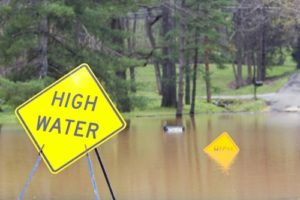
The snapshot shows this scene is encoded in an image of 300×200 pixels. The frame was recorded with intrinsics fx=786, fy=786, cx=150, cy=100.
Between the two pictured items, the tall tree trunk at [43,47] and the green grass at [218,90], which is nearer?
the tall tree trunk at [43,47]

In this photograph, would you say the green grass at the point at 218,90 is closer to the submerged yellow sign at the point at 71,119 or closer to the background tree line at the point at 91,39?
the background tree line at the point at 91,39

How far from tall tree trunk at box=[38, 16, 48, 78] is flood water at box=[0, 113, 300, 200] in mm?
2452

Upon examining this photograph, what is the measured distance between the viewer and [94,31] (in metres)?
30.5

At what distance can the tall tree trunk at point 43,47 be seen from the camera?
27406mm

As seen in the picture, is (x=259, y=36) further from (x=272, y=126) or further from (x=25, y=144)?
(x=25, y=144)

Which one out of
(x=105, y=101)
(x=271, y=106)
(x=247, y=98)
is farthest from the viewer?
(x=247, y=98)

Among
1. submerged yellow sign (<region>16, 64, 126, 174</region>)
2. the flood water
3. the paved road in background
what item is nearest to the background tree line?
the flood water

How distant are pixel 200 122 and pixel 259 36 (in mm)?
29129

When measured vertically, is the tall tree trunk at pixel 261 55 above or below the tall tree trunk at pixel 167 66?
below

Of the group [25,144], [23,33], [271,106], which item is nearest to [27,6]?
[23,33]

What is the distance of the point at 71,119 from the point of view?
1063 centimetres

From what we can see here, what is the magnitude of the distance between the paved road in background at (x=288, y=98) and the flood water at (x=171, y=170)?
17.1 metres

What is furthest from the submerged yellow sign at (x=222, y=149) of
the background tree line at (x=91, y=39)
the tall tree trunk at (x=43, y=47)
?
the tall tree trunk at (x=43, y=47)

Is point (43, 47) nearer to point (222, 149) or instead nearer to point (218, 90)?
point (222, 149)
